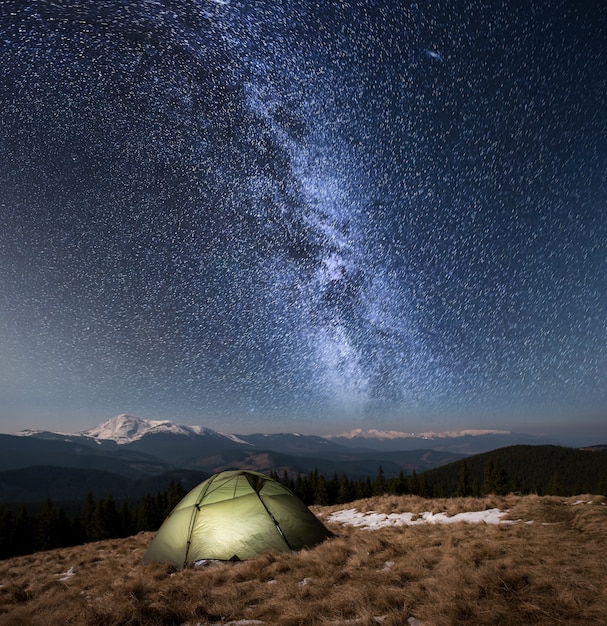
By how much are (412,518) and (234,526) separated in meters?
8.70

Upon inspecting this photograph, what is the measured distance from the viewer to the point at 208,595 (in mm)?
6957

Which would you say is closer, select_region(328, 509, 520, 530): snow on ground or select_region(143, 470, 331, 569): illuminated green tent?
select_region(143, 470, 331, 569): illuminated green tent

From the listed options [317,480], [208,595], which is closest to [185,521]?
[208,595]

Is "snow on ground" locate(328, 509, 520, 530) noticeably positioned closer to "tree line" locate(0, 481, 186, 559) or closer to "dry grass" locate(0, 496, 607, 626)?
"dry grass" locate(0, 496, 607, 626)

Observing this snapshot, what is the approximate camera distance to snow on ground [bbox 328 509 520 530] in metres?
13.0

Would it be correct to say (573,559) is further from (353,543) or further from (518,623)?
(353,543)

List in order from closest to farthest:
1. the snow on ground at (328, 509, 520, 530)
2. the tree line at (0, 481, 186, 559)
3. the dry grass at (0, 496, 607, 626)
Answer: the dry grass at (0, 496, 607, 626)
the snow on ground at (328, 509, 520, 530)
the tree line at (0, 481, 186, 559)

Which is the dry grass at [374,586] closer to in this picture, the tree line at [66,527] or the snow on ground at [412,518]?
the snow on ground at [412,518]

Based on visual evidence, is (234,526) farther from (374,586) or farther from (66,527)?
(66,527)

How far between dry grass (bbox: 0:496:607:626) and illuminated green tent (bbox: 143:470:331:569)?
2.50 ft

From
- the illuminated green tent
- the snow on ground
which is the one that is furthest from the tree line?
the illuminated green tent

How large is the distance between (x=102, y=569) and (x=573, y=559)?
13449 millimetres

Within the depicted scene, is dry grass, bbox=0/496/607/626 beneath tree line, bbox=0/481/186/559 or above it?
above

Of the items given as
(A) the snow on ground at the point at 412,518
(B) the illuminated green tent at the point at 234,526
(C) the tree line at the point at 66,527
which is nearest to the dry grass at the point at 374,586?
(B) the illuminated green tent at the point at 234,526
